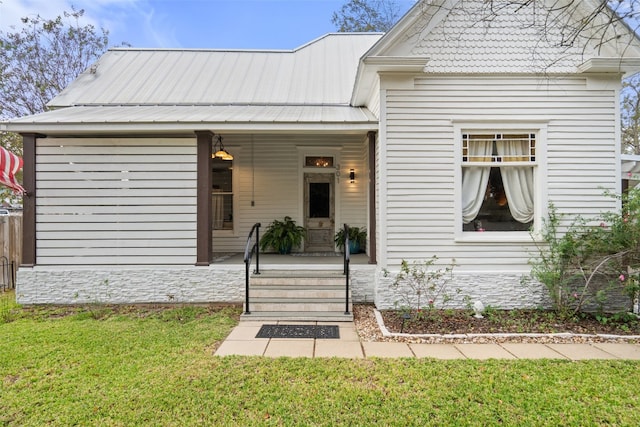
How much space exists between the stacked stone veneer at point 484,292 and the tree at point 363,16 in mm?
16271

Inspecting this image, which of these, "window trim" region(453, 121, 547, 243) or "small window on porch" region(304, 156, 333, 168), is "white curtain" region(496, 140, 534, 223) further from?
"small window on porch" region(304, 156, 333, 168)

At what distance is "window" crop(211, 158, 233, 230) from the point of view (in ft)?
27.6

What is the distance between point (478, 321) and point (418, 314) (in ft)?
3.10

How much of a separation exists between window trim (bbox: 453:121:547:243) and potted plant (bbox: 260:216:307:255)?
3.73 metres

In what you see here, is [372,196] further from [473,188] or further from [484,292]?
[484,292]

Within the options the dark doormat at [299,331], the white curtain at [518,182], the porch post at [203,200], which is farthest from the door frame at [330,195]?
the white curtain at [518,182]

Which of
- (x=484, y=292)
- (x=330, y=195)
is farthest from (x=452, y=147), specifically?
(x=330, y=195)

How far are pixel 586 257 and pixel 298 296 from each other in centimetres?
465

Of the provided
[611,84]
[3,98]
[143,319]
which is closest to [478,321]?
[611,84]

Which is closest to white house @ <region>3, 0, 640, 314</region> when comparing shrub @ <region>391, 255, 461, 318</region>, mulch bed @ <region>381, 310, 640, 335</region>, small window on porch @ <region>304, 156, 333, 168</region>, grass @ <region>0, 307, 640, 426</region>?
shrub @ <region>391, 255, 461, 318</region>


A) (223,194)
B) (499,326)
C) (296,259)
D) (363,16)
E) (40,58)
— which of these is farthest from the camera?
(363,16)

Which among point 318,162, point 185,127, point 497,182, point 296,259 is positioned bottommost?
point 296,259

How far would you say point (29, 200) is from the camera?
5863mm

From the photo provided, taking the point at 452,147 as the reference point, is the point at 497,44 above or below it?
above
